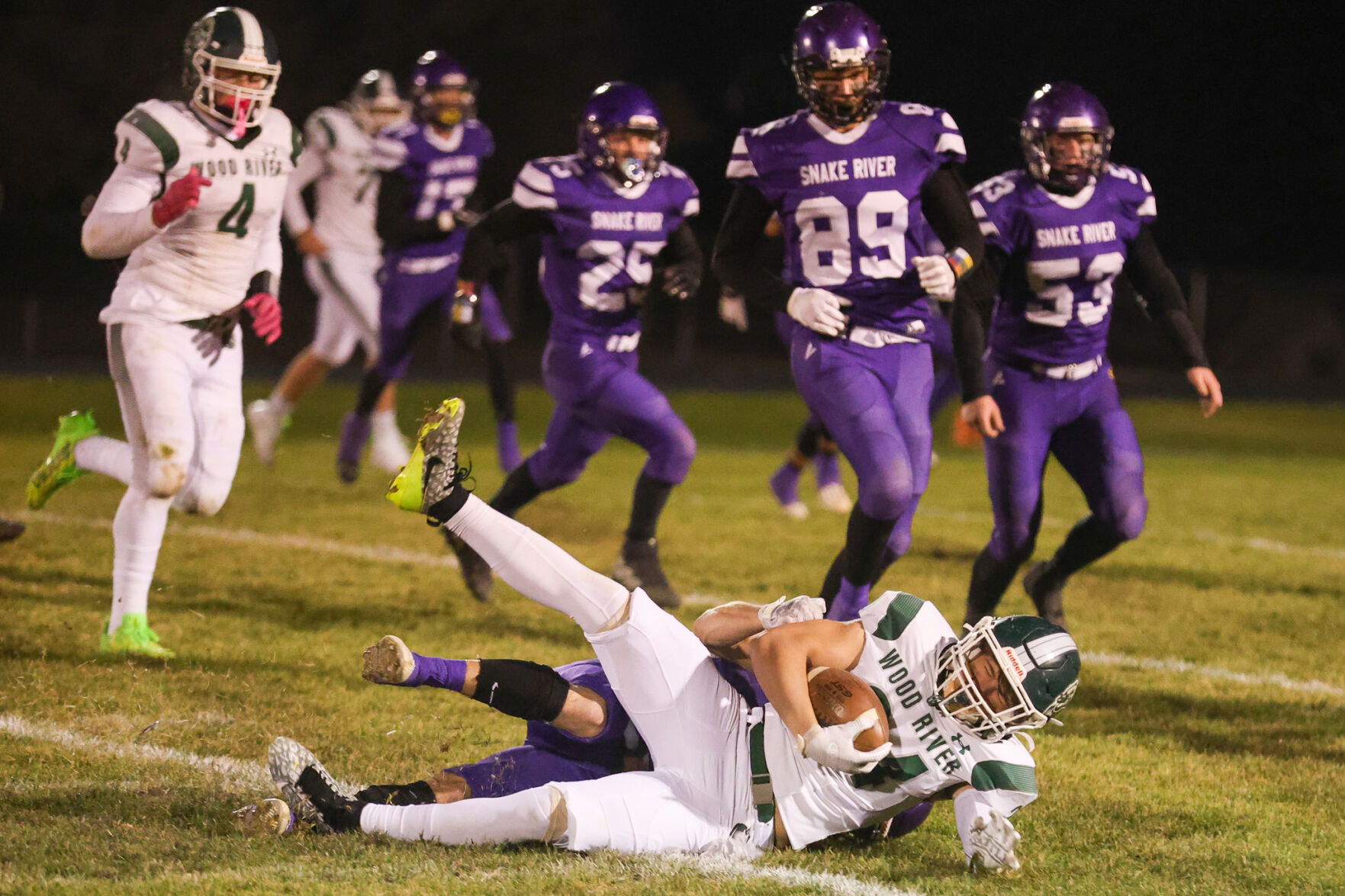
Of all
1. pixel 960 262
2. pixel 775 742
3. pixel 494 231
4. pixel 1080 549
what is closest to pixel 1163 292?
pixel 1080 549

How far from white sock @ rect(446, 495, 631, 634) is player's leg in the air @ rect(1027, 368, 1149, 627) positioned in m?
2.47

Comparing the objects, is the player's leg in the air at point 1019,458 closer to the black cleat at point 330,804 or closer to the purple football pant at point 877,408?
the purple football pant at point 877,408

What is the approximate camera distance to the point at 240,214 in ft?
17.6

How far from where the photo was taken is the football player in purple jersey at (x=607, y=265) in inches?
241

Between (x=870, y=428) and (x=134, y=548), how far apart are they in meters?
2.49

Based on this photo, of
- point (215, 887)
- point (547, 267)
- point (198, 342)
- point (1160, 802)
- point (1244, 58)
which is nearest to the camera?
point (215, 887)

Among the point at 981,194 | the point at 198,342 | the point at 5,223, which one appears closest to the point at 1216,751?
the point at 981,194

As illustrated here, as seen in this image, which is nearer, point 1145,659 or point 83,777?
point 83,777

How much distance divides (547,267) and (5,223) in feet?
57.4

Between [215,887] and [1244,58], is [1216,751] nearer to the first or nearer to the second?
[215,887]

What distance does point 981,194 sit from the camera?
567cm

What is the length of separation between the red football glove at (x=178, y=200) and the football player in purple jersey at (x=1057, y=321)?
103 inches

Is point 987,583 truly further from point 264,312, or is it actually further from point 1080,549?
point 264,312

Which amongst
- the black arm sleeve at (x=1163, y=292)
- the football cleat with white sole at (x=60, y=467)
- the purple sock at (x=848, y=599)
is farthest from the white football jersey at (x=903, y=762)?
the football cleat with white sole at (x=60, y=467)
